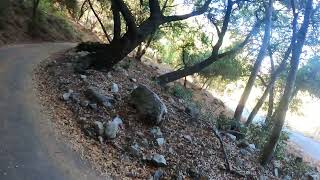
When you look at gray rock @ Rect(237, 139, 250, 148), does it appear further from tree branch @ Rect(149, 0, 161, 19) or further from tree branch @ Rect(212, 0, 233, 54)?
tree branch @ Rect(149, 0, 161, 19)

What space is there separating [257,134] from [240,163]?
432 cm

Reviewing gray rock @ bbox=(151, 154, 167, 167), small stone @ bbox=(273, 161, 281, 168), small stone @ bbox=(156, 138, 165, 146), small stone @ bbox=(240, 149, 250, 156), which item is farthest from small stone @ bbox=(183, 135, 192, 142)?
small stone @ bbox=(273, 161, 281, 168)

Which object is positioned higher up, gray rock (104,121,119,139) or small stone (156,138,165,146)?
gray rock (104,121,119,139)

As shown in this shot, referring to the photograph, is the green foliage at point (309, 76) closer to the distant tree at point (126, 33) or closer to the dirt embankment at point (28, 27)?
the distant tree at point (126, 33)

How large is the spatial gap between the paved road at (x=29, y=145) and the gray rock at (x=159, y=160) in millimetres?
1788

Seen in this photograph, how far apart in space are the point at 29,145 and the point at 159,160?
328cm

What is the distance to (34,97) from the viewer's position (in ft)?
38.9

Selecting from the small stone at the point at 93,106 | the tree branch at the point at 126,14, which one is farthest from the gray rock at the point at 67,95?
the tree branch at the point at 126,14

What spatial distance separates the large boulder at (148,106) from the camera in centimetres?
1152

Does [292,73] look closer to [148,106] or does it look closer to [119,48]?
[148,106]

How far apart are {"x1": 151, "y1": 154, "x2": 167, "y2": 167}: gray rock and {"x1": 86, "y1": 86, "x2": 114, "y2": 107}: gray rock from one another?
2840 mm

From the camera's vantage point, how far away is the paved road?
768 centimetres

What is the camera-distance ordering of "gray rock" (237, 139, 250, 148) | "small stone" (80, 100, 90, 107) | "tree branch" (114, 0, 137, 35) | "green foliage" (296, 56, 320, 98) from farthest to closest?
"green foliage" (296, 56, 320, 98)
"tree branch" (114, 0, 137, 35)
"gray rock" (237, 139, 250, 148)
"small stone" (80, 100, 90, 107)

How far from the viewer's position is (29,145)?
28.4 ft
